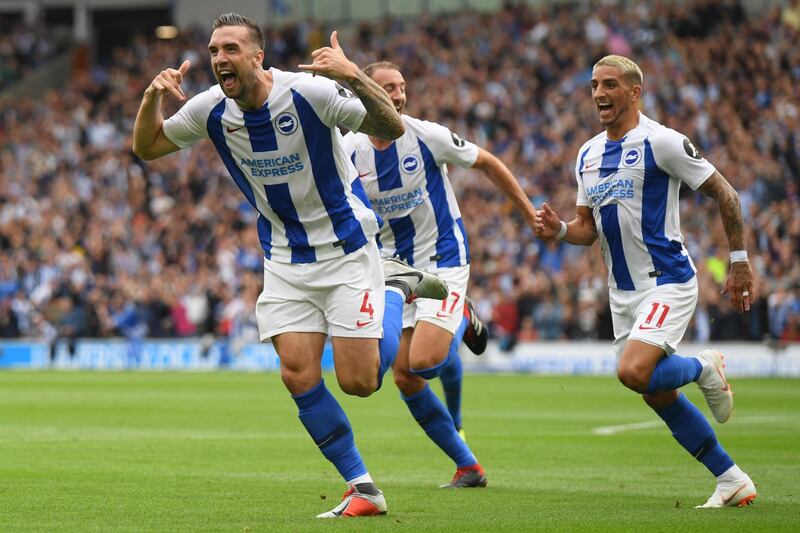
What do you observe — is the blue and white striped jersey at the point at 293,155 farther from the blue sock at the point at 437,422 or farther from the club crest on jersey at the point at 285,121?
the blue sock at the point at 437,422

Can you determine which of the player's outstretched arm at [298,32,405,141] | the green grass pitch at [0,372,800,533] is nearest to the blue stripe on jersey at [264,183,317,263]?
the player's outstretched arm at [298,32,405,141]

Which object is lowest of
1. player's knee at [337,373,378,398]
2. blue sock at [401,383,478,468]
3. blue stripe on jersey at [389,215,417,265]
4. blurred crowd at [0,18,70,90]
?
blue sock at [401,383,478,468]

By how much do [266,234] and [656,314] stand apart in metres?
2.43

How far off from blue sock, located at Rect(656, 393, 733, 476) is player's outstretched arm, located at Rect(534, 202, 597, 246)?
1.23m

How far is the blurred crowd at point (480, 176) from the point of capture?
27766mm

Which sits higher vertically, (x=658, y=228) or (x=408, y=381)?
(x=658, y=228)

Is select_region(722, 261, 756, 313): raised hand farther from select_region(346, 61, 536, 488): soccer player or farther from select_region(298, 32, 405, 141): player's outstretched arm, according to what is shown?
select_region(298, 32, 405, 141): player's outstretched arm

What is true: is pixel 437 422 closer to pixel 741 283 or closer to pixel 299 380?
pixel 299 380

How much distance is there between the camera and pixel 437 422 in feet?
31.7

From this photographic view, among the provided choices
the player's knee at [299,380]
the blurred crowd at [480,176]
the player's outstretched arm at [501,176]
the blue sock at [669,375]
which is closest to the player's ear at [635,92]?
the player's outstretched arm at [501,176]

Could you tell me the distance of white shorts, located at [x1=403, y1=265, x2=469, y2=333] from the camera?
996cm

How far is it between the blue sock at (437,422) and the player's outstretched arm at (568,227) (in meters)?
1.48

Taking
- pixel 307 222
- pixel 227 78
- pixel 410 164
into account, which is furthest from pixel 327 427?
pixel 410 164

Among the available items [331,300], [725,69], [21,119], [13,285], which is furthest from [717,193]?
[21,119]
